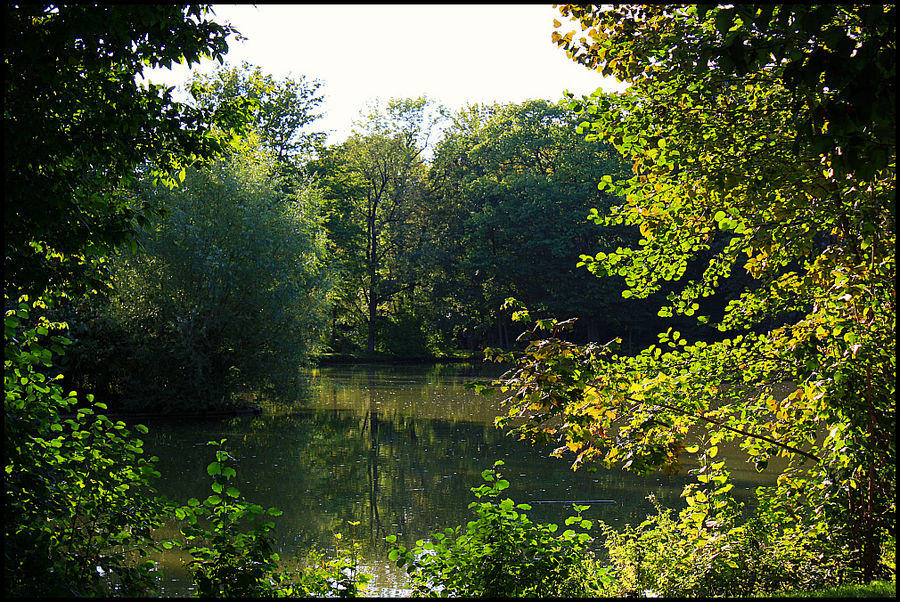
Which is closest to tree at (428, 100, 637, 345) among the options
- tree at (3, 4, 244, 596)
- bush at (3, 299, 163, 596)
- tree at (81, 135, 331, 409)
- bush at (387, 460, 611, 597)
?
tree at (81, 135, 331, 409)

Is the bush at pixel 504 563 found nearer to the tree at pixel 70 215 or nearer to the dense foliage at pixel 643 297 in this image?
the dense foliage at pixel 643 297

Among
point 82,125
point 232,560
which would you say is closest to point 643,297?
point 232,560

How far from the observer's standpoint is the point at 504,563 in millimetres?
5074

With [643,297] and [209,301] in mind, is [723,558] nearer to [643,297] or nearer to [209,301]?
[643,297]

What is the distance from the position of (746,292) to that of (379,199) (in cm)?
4188

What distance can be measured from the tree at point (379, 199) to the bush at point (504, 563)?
38.6 meters

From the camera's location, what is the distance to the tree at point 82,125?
4898mm

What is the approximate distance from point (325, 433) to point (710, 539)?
1265 cm

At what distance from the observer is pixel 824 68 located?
3.54 metres

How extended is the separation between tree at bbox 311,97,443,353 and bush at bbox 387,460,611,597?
127 ft

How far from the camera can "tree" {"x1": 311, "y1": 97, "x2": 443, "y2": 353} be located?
147ft

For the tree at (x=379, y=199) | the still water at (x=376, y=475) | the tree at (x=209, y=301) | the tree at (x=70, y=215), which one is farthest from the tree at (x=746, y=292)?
the tree at (x=379, y=199)

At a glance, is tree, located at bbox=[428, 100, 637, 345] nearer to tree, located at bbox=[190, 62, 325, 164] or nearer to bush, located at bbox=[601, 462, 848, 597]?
tree, located at bbox=[190, 62, 325, 164]

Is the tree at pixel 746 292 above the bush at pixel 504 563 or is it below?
above
